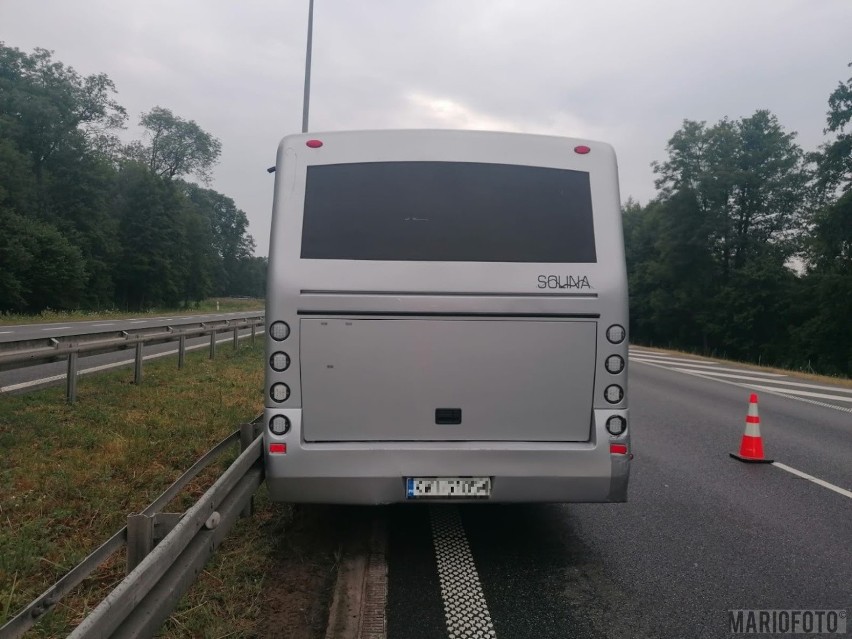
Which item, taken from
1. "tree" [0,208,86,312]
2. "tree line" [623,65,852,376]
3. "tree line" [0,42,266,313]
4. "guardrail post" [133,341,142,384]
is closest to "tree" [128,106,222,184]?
"tree line" [0,42,266,313]

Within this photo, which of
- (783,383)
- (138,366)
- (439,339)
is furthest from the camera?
(783,383)

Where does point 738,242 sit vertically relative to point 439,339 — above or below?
above

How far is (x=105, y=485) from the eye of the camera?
5.43 meters

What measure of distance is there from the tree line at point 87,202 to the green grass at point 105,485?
110ft

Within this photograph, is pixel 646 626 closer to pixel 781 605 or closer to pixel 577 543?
pixel 781 605

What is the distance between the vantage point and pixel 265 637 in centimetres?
330

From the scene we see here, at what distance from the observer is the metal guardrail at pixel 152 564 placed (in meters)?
2.37

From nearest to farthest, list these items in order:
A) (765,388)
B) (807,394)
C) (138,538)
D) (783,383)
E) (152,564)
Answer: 1. (152,564)
2. (138,538)
3. (807,394)
4. (765,388)
5. (783,383)

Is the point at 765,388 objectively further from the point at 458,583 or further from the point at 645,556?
the point at 458,583

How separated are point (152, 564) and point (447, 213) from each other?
2.62 metres

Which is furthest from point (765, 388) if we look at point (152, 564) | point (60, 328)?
point (60, 328)

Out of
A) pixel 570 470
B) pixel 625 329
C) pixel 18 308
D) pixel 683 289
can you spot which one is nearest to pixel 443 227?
pixel 625 329

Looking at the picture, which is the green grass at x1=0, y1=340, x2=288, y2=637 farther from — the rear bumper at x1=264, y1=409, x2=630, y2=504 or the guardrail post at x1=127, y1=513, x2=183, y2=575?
the rear bumper at x1=264, y1=409, x2=630, y2=504

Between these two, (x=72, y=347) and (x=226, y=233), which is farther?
(x=226, y=233)
